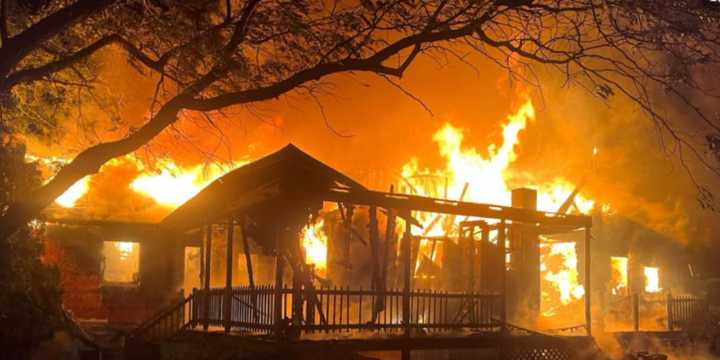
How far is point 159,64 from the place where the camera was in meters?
13.1

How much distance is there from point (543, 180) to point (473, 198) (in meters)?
5.88

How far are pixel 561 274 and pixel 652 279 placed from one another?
6.82 meters

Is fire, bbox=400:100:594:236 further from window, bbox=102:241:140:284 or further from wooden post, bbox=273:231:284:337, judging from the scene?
wooden post, bbox=273:231:284:337

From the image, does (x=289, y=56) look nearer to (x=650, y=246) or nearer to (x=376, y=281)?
(x=376, y=281)

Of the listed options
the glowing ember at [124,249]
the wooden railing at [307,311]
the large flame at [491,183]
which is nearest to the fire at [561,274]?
the large flame at [491,183]

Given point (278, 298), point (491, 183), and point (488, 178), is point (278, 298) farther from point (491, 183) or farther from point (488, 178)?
point (488, 178)

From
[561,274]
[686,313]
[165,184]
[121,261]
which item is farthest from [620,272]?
[121,261]

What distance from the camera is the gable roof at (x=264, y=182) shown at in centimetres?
1744

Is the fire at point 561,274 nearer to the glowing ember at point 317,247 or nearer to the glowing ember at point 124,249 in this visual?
the glowing ember at point 317,247

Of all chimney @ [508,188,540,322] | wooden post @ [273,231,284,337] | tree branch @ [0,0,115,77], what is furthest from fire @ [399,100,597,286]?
tree branch @ [0,0,115,77]

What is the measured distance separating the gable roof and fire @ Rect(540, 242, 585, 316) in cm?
2325

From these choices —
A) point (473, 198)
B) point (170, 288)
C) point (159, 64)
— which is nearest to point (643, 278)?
point (473, 198)

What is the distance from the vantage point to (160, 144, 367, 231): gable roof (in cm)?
1744

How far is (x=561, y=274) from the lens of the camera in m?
39.7
